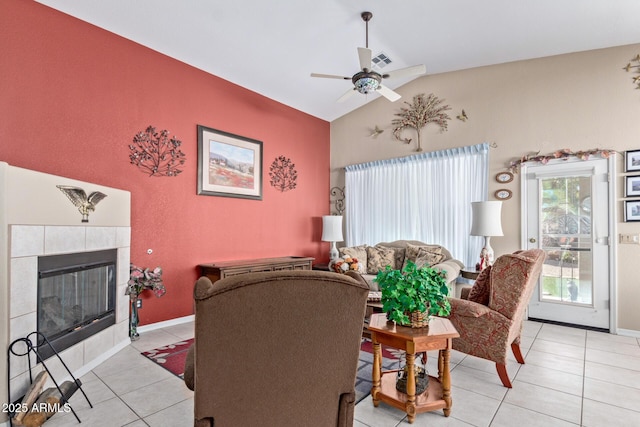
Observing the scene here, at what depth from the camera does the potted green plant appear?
1954 millimetres

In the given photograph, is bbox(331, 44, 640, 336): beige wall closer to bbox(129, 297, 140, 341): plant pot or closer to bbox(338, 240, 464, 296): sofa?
bbox(338, 240, 464, 296): sofa

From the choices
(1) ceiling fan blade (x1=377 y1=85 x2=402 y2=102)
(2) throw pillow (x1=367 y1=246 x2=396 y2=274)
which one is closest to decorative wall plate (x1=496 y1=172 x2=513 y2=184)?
(2) throw pillow (x1=367 y1=246 x2=396 y2=274)

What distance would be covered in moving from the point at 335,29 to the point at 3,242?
141 inches

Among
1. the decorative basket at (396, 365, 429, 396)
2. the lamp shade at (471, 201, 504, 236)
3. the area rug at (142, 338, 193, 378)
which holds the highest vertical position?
the lamp shade at (471, 201, 504, 236)

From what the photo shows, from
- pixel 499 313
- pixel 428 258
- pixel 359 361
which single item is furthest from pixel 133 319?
pixel 428 258

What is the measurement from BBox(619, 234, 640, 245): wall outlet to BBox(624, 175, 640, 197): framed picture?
46cm

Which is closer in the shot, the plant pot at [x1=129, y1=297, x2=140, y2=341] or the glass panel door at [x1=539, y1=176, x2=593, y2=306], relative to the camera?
the plant pot at [x1=129, y1=297, x2=140, y2=341]

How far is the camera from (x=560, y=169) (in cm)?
401

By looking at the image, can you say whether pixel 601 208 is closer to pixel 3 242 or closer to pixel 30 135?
pixel 3 242

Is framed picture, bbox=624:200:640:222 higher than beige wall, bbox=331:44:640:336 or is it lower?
lower

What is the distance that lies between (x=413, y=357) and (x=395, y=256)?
10.2 ft

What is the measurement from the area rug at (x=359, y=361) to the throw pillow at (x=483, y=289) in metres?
0.78

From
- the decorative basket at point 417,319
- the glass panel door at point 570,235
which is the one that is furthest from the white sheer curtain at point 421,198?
the decorative basket at point 417,319

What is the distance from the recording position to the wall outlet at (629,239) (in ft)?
11.7
